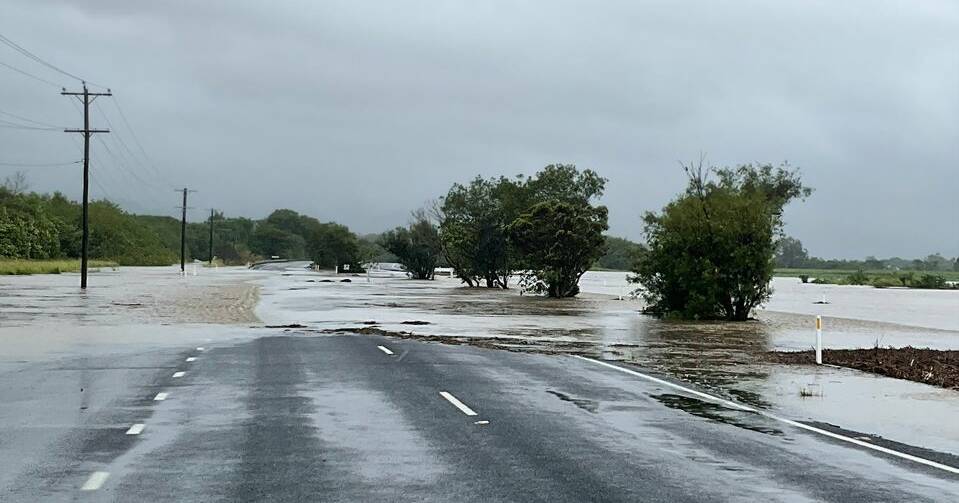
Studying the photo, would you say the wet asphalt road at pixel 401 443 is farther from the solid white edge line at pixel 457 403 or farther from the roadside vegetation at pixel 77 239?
the roadside vegetation at pixel 77 239

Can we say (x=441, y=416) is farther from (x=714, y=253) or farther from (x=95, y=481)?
(x=714, y=253)

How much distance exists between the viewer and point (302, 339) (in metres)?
25.1

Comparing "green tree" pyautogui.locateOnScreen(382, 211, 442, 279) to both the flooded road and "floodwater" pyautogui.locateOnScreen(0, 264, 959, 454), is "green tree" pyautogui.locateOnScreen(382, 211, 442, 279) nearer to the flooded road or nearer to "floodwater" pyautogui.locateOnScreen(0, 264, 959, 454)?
"floodwater" pyautogui.locateOnScreen(0, 264, 959, 454)

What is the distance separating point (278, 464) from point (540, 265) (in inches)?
1999

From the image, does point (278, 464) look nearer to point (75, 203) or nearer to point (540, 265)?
point (540, 265)

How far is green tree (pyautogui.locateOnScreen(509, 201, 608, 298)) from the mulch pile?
34477 mm

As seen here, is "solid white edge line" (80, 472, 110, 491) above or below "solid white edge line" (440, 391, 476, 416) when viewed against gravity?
below

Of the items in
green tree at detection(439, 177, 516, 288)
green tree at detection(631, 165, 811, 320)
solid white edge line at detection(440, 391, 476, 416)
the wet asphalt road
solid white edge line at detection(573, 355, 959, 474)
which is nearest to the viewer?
the wet asphalt road

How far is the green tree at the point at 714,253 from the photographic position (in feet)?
119

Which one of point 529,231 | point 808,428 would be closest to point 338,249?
point 529,231

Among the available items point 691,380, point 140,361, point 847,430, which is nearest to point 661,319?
point 691,380

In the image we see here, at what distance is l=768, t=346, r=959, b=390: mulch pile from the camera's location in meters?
18.8

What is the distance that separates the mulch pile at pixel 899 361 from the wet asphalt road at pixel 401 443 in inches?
213

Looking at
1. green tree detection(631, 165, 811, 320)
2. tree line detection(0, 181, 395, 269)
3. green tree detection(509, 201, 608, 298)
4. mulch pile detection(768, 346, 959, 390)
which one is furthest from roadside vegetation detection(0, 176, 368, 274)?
mulch pile detection(768, 346, 959, 390)
